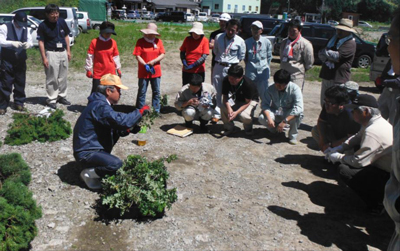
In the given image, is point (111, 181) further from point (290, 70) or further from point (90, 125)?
point (290, 70)

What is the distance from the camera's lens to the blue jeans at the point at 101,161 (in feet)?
13.8

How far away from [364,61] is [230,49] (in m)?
10.4

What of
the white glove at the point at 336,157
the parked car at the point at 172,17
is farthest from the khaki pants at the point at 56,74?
the parked car at the point at 172,17

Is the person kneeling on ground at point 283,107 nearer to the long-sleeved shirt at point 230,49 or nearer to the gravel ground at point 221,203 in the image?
the gravel ground at point 221,203

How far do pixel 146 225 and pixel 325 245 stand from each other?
173cm

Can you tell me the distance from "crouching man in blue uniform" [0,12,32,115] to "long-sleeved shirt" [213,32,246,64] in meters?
3.52

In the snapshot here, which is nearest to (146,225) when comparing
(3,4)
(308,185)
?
(308,185)

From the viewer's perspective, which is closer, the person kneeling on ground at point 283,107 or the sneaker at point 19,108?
the person kneeling on ground at point 283,107

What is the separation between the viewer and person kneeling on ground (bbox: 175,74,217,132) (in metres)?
6.45

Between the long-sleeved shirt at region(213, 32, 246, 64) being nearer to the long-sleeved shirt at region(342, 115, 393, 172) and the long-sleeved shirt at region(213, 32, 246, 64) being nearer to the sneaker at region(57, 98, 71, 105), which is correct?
the sneaker at region(57, 98, 71, 105)

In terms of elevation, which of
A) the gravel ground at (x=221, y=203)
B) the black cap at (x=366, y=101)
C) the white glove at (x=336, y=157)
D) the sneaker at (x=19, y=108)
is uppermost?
A: the black cap at (x=366, y=101)

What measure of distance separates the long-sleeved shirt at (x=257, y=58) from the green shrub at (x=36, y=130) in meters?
3.38

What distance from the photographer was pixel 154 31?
6965 millimetres

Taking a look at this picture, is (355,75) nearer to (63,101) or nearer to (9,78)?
(63,101)
